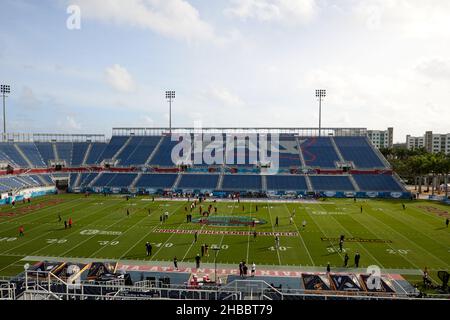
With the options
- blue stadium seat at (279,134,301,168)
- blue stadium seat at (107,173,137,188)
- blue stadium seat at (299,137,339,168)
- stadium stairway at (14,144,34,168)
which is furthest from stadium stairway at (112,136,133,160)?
blue stadium seat at (299,137,339,168)

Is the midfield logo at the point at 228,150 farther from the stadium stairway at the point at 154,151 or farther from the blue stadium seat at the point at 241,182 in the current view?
the blue stadium seat at the point at 241,182

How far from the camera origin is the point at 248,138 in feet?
260

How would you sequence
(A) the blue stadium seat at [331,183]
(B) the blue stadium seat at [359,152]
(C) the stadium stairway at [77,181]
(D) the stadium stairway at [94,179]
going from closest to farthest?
1. (A) the blue stadium seat at [331,183]
2. (D) the stadium stairway at [94,179]
3. (C) the stadium stairway at [77,181]
4. (B) the blue stadium seat at [359,152]

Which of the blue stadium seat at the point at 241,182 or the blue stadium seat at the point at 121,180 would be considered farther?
the blue stadium seat at the point at 121,180

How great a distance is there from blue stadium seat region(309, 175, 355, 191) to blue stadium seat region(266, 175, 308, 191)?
6.16 ft

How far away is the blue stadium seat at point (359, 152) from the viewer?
216 feet

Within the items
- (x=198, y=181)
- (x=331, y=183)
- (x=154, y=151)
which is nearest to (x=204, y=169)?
(x=198, y=181)

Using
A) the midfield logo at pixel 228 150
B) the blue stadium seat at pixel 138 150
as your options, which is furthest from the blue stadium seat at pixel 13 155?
the midfield logo at pixel 228 150

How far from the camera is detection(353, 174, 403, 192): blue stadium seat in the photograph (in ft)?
191

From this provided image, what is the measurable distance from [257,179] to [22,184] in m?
38.2

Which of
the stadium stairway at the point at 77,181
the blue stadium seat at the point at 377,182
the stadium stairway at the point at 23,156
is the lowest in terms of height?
the stadium stairway at the point at 77,181

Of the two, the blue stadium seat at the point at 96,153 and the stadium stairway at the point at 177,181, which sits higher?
the blue stadium seat at the point at 96,153

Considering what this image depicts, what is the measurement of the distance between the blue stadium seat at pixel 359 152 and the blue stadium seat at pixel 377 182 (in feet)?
10.8

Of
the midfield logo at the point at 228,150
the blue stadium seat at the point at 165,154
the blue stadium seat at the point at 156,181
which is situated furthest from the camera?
the blue stadium seat at the point at 165,154
